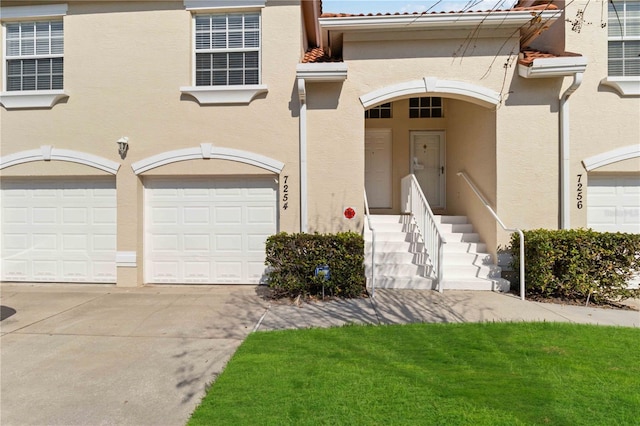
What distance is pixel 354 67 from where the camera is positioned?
22.5ft

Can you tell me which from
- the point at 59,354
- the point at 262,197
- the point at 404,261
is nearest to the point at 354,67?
the point at 262,197

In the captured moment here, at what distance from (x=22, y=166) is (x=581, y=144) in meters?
11.3

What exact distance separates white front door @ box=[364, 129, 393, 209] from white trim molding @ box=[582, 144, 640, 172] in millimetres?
4329

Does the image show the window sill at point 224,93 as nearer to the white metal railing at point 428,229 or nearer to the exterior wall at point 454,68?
the exterior wall at point 454,68

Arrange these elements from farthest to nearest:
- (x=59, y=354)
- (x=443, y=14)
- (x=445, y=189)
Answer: (x=445, y=189) → (x=443, y=14) → (x=59, y=354)

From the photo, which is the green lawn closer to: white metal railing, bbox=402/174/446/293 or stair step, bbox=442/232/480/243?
white metal railing, bbox=402/174/446/293

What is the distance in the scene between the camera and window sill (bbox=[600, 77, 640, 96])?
6.36 m

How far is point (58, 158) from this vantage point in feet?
23.5

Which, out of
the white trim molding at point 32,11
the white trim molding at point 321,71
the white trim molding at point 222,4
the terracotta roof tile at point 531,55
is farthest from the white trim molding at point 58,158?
the terracotta roof tile at point 531,55

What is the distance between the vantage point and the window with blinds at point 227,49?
276 inches

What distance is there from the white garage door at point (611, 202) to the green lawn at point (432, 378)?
3099 mm

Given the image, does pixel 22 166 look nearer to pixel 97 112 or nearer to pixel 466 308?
pixel 97 112

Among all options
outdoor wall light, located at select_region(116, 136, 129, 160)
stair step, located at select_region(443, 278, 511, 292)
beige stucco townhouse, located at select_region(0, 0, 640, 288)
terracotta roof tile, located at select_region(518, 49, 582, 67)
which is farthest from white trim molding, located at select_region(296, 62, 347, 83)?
stair step, located at select_region(443, 278, 511, 292)

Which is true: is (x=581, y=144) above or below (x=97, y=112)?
below
